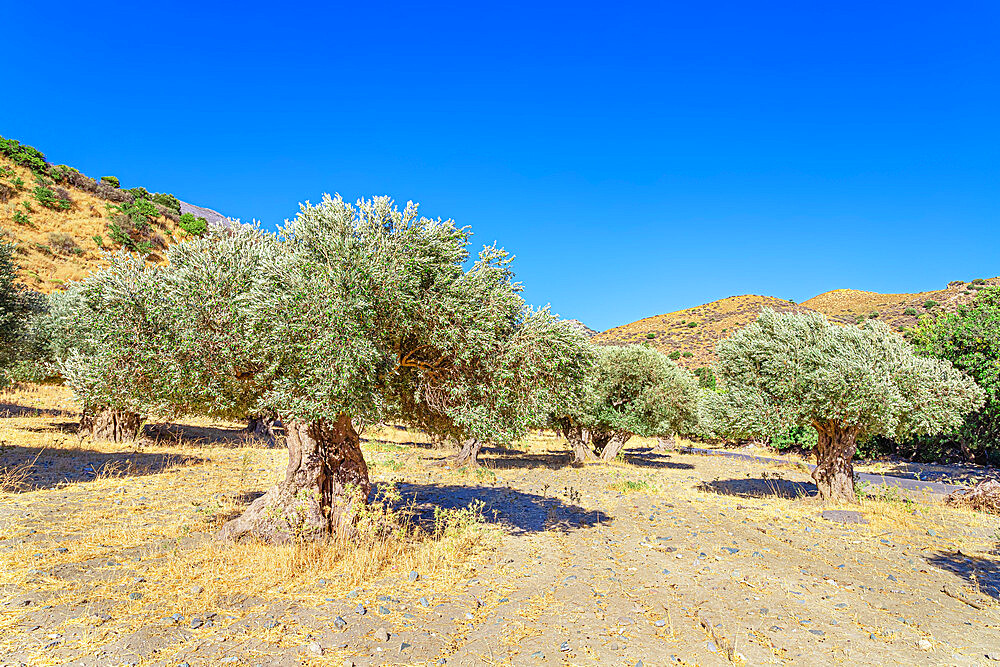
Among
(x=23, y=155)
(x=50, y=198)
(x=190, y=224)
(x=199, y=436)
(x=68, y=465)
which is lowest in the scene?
(x=68, y=465)

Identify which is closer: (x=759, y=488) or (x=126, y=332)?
(x=126, y=332)

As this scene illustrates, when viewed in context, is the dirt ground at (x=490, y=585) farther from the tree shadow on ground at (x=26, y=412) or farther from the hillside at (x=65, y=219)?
the hillside at (x=65, y=219)

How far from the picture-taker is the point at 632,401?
29.8 meters

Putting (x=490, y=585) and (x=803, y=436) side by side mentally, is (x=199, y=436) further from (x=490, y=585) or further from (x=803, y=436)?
(x=803, y=436)

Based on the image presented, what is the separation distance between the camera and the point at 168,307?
28.8 ft

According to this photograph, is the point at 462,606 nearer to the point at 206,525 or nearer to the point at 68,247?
the point at 206,525

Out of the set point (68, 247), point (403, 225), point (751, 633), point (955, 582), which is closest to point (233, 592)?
point (403, 225)

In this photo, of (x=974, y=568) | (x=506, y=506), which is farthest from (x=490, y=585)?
(x=974, y=568)

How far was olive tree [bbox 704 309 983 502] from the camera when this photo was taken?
618 inches

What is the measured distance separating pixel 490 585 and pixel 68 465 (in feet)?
55.2

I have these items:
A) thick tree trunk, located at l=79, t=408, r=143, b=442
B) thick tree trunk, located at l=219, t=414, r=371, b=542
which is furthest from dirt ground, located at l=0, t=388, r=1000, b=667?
thick tree trunk, located at l=79, t=408, r=143, b=442

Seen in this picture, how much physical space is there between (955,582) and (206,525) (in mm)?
15800

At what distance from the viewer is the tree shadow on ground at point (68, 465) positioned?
1413 cm

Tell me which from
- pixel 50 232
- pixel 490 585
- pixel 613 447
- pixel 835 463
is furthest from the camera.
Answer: pixel 50 232
